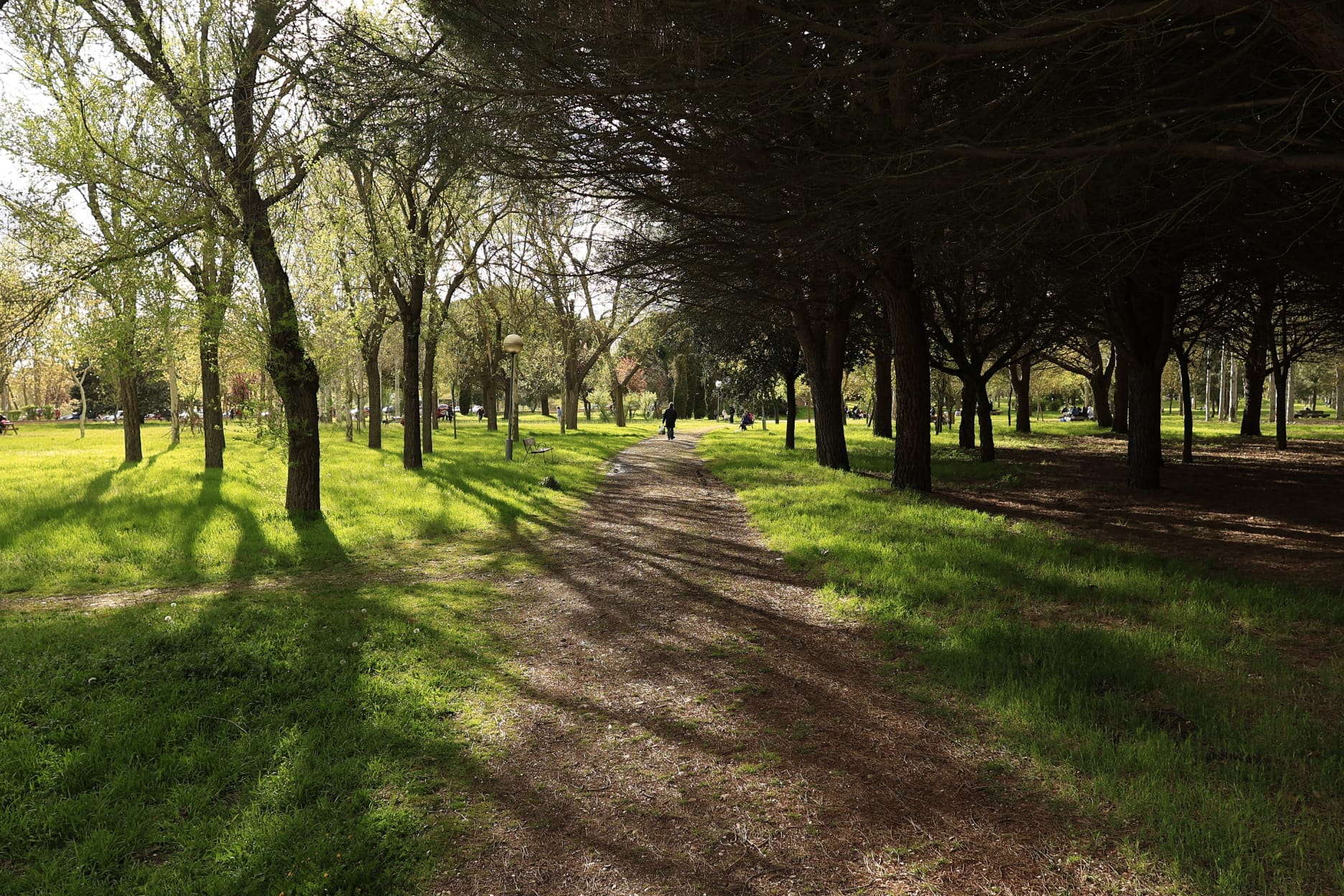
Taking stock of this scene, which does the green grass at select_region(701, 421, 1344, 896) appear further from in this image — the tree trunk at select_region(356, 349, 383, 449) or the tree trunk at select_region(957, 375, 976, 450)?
the tree trunk at select_region(356, 349, 383, 449)

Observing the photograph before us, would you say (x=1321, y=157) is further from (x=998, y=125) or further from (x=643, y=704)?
(x=643, y=704)

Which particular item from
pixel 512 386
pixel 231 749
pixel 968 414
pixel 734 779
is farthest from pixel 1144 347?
pixel 231 749

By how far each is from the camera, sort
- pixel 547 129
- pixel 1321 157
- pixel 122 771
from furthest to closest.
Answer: pixel 547 129 < pixel 1321 157 < pixel 122 771

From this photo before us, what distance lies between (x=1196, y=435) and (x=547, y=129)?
33.4 metres

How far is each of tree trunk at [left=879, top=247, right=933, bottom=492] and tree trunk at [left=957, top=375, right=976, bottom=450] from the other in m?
8.41

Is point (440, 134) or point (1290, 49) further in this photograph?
point (440, 134)

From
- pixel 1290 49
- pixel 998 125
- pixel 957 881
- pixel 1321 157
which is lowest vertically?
pixel 957 881

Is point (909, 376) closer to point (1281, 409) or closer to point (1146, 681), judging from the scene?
point (1146, 681)

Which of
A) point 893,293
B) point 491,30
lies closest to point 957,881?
point 491,30

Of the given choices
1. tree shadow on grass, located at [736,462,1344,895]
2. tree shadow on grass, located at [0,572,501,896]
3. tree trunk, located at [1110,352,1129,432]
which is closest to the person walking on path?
tree trunk, located at [1110,352,1129,432]

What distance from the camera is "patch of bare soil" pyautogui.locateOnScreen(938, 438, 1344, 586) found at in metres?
8.10

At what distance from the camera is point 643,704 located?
15.0 ft

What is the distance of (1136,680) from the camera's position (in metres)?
4.54

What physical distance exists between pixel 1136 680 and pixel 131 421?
2149cm
